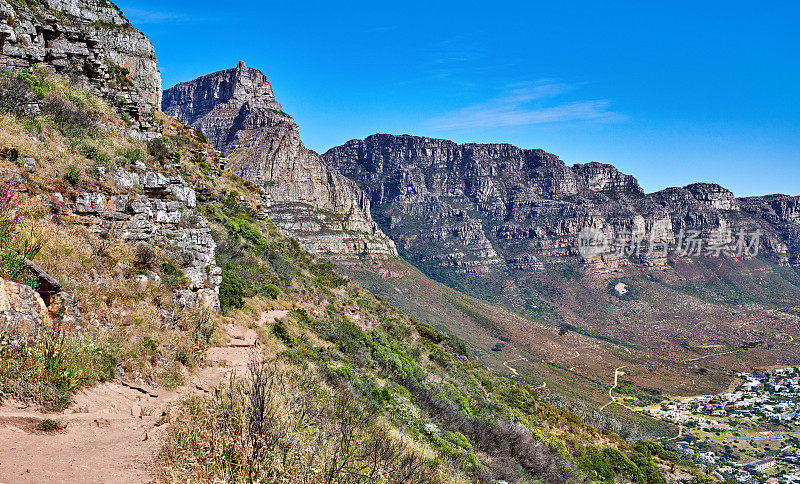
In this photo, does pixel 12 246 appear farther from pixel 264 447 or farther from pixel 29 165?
pixel 264 447

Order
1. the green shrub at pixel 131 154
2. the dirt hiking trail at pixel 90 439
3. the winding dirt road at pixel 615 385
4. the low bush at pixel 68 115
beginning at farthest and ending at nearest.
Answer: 1. the winding dirt road at pixel 615 385
2. the green shrub at pixel 131 154
3. the low bush at pixel 68 115
4. the dirt hiking trail at pixel 90 439

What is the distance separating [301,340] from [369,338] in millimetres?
4854

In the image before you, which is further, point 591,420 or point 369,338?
point 591,420

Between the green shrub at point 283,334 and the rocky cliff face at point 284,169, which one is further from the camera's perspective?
the rocky cliff face at point 284,169

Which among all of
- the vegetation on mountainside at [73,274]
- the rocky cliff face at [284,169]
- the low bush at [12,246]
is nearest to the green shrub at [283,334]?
the vegetation on mountainside at [73,274]

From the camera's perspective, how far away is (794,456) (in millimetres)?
53188

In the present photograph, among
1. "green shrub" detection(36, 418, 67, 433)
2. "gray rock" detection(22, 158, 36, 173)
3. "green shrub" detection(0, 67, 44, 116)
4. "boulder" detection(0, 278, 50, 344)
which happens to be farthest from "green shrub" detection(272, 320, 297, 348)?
"green shrub" detection(0, 67, 44, 116)

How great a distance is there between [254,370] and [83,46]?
14594 millimetres

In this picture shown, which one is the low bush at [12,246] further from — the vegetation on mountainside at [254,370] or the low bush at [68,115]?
the low bush at [68,115]

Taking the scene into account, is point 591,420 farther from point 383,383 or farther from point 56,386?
point 56,386

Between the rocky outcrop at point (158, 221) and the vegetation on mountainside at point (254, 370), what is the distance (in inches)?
9.9

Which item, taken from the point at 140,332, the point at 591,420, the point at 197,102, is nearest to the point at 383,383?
the point at 140,332

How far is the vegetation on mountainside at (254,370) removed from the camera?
436 centimetres

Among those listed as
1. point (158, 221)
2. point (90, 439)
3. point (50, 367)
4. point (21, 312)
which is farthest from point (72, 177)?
point (90, 439)
